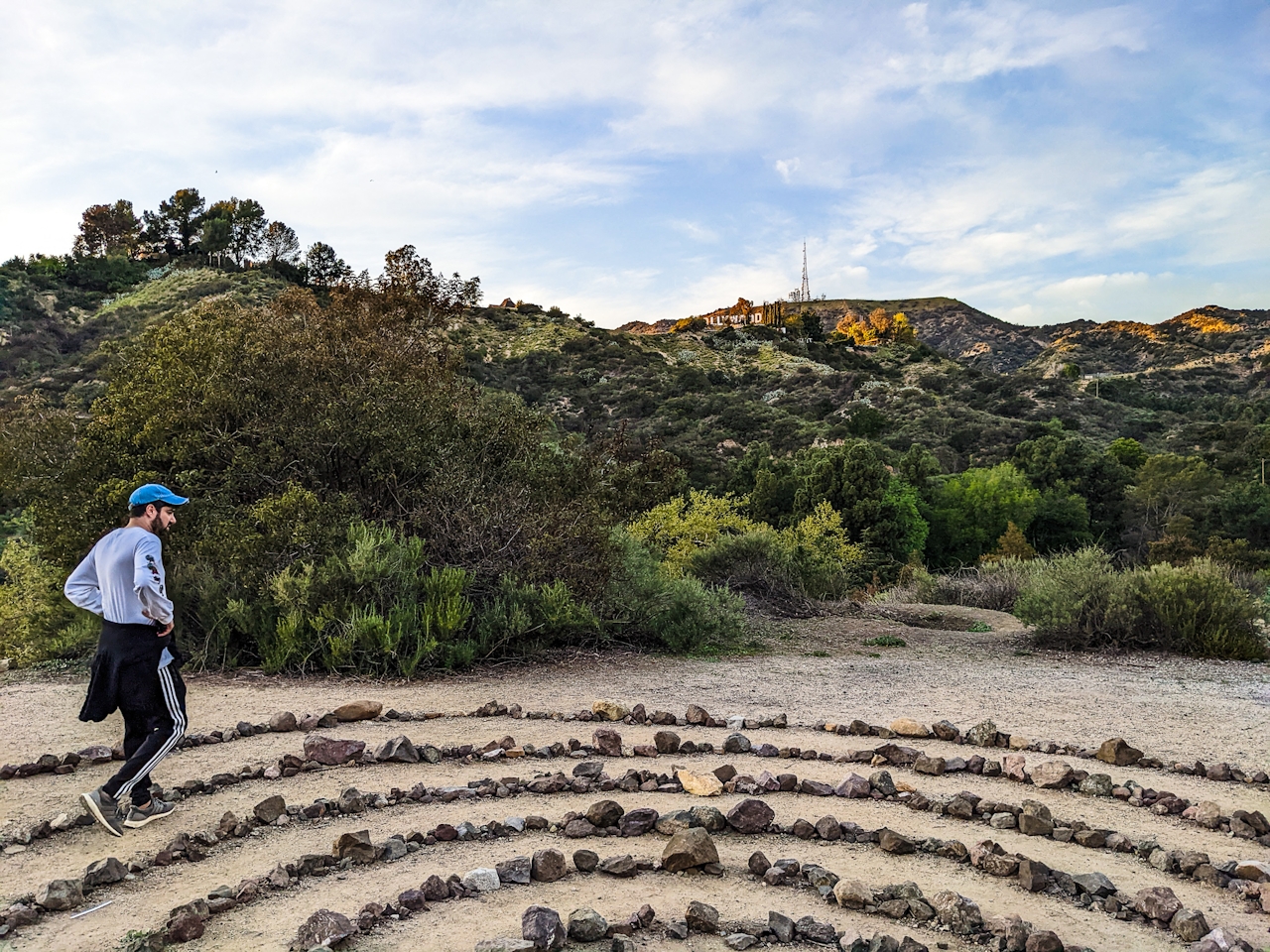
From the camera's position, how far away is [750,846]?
199 inches

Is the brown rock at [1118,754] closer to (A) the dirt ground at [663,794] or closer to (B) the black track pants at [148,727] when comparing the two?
(A) the dirt ground at [663,794]

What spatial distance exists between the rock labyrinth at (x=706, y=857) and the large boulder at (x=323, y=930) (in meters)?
0.01

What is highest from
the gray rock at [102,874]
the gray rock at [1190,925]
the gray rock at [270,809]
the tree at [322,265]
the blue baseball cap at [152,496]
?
the tree at [322,265]

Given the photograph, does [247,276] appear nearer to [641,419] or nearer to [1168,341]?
[641,419]

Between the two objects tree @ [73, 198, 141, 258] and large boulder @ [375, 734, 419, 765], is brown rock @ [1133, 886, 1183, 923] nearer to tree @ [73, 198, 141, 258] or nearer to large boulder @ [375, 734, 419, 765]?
large boulder @ [375, 734, 419, 765]

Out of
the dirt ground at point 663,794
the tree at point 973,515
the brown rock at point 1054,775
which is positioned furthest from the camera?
the tree at point 973,515

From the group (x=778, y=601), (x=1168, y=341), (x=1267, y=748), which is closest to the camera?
(x=1267, y=748)

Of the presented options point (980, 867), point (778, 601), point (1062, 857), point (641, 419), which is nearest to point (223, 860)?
point (980, 867)

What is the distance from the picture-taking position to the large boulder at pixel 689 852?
15.0ft

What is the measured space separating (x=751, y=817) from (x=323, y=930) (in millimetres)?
2439

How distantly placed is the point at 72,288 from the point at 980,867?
2227 inches

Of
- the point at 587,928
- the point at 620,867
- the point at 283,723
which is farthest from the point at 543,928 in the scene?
the point at 283,723

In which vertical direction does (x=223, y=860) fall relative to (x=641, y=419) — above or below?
below

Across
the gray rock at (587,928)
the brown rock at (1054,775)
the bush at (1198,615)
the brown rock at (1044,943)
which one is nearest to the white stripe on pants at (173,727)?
the gray rock at (587,928)
